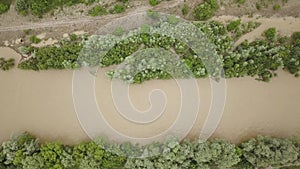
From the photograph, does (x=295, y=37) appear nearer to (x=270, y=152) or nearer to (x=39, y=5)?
(x=270, y=152)

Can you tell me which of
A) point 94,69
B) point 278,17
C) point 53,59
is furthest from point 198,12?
point 53,59

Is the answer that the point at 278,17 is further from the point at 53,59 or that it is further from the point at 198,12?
the point at 53,59

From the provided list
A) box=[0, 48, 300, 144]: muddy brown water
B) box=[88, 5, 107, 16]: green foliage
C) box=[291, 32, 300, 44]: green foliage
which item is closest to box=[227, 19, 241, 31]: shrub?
box=[0, 48, 300, 144]: muddy brown water

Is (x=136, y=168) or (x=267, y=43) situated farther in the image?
(x=267, y=43)

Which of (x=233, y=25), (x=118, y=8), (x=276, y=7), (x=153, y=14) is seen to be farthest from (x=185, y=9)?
(x=276, y=7)

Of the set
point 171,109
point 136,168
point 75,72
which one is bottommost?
point 136,168
